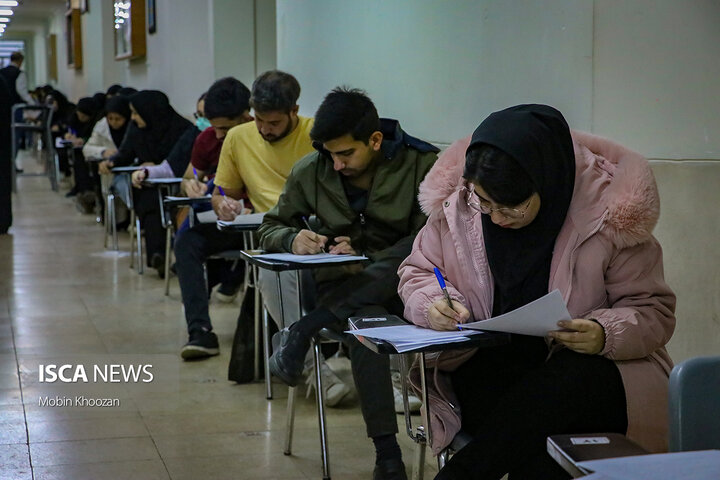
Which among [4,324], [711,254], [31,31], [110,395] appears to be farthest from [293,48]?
[31,31]

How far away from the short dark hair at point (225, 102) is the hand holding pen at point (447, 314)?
10.6 feet

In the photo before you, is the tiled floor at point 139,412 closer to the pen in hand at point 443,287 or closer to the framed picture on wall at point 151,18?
the pen in hand at point 443,287

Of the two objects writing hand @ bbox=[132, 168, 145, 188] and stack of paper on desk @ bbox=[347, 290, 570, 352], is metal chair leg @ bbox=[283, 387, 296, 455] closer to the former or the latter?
stack of paper on desk @ bbox=[347, 290, 570, 352]

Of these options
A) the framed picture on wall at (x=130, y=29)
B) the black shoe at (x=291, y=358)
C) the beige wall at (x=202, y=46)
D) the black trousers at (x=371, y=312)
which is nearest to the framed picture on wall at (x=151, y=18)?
the beige wall at (x=202, y=46)

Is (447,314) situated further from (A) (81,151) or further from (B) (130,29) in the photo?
(B) (130,29)

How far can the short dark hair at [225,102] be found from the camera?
5344mm

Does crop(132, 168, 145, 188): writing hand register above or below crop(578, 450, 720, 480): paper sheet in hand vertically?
above

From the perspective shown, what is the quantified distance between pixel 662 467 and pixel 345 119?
2.15 meters

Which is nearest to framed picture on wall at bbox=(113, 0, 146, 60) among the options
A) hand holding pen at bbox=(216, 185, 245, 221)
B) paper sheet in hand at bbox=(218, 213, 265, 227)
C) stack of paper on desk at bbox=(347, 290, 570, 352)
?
hand holding pen at bbox=(216, 185, 245, 221)

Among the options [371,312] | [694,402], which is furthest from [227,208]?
[694,402]

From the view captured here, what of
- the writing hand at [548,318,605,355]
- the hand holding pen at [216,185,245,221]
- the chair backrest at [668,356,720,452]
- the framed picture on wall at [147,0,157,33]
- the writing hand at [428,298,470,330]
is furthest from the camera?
the framed picture on wall at [147,0,157,33]

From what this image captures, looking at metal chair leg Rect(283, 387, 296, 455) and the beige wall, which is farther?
the beige wall

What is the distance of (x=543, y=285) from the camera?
7.72 feet

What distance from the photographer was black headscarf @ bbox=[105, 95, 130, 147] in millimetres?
8453
